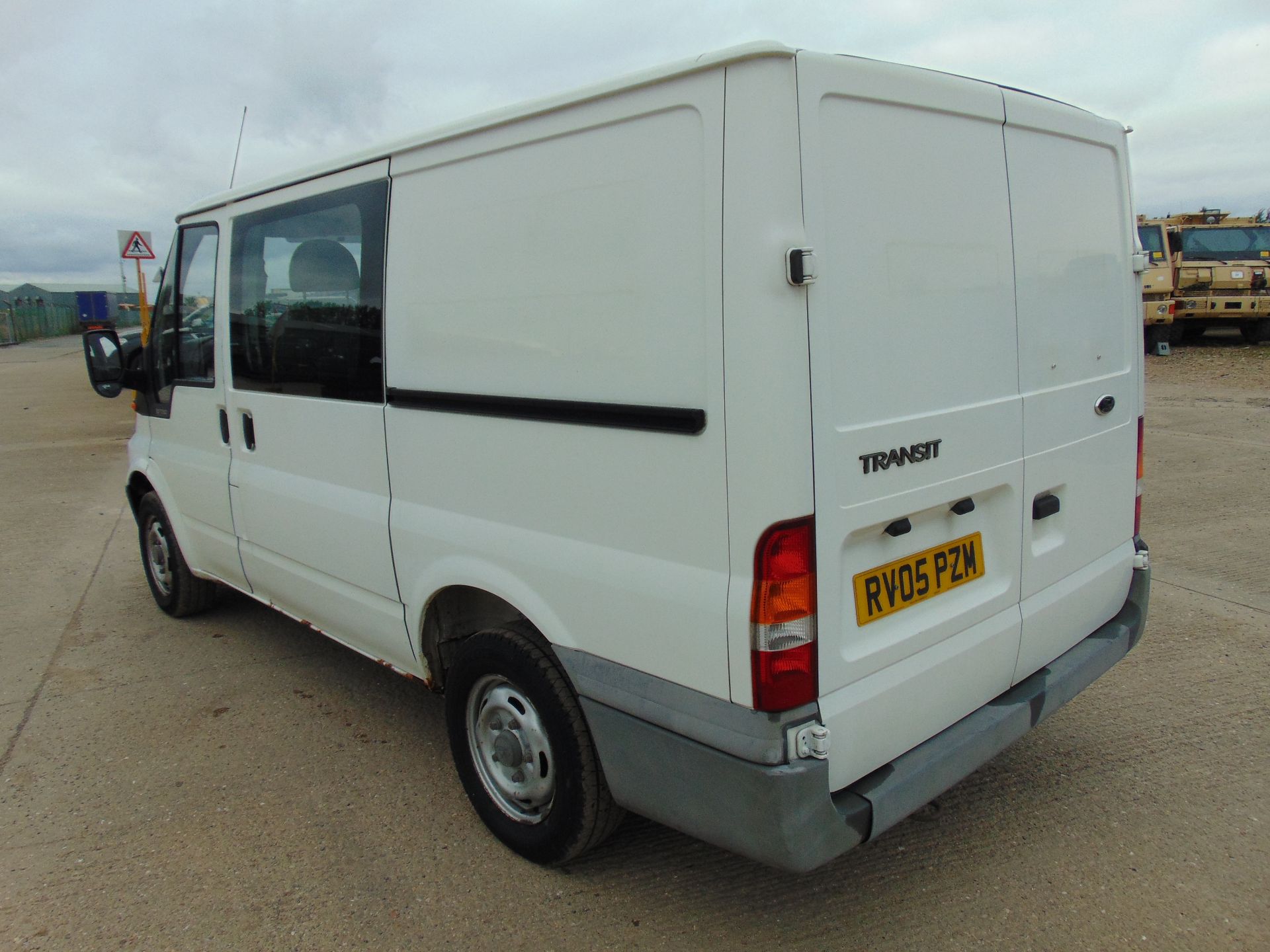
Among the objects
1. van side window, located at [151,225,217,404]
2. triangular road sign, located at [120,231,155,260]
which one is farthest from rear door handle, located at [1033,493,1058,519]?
triangular road sign, located at [120,231,155,260]

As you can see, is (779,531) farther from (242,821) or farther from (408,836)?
(242,821)

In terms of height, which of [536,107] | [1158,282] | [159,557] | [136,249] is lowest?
[159,557]

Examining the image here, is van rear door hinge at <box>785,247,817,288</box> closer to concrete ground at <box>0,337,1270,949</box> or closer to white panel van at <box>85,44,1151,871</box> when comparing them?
white panel van at <box>85,44,1151,871</box>

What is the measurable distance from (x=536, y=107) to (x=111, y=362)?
329 cm

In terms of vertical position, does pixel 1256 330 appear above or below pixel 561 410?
above

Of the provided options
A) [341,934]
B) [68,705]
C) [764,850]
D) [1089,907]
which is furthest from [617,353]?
[68,705]

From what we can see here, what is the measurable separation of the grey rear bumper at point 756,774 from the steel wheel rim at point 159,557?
11.2 feet

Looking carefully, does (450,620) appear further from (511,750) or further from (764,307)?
(764,307)

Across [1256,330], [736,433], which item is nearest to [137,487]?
[736,433]

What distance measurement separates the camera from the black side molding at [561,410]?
211cm

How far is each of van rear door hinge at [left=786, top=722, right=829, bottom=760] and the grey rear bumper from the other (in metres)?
0.02

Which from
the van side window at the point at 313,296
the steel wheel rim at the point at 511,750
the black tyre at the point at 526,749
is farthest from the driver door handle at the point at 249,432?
the steel wheel rim at the point at 511,750

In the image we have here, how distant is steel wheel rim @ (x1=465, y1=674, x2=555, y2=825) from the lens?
2.73 metres

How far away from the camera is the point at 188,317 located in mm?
4254
